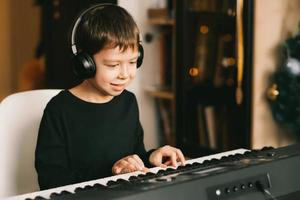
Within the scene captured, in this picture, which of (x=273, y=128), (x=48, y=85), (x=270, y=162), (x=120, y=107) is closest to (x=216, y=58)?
(x=273, y=128)

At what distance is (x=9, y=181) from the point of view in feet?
4.71

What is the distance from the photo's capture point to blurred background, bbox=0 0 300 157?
2822 millimetres

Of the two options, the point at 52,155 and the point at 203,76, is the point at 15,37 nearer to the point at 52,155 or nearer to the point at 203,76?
the point at 203,76

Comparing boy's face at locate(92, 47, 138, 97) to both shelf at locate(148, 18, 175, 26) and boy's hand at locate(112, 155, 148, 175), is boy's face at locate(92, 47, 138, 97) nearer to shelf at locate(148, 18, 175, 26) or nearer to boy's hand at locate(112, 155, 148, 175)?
boy's hand at locate(112, 155, 148, 175)

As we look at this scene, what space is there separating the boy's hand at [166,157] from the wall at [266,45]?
5.36 ft

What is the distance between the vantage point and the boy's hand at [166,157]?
3.94 feet

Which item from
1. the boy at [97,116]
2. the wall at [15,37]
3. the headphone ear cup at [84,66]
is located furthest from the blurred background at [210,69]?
the headphone ear cup at [84,66]

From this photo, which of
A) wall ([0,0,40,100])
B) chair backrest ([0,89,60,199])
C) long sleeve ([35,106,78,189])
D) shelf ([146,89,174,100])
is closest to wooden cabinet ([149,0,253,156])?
shelf ([146,89,174,100])

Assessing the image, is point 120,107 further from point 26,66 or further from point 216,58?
point 26,66

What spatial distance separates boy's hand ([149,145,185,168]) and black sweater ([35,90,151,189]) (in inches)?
4.2

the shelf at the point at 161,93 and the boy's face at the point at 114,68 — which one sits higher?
the boy's face at the point at 114,68

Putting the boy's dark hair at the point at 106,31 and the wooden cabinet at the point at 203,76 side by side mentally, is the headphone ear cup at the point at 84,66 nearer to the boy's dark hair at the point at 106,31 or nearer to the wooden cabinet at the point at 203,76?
the boy's dark hair at the point at 106,31

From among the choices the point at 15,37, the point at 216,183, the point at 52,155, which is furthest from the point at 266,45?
the point at 15,37

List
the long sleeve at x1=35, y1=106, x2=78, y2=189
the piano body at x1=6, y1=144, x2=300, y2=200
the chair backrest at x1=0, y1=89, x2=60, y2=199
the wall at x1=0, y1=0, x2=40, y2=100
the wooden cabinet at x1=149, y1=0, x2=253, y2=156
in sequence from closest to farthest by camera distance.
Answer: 1. the piano body at x1=6, y1=144, x2=300, y2=200
2. the long sleeve at x1=35, y1=106, x2=78, y2=189
3. the chair backrest at x1=0, y1=89, x2=60, y2=199
4. the wooden cabinet at x1=149, y1=0, x2=253, y2=156
5. the wall at x1=0, y1=0, x2=40, y2=100
